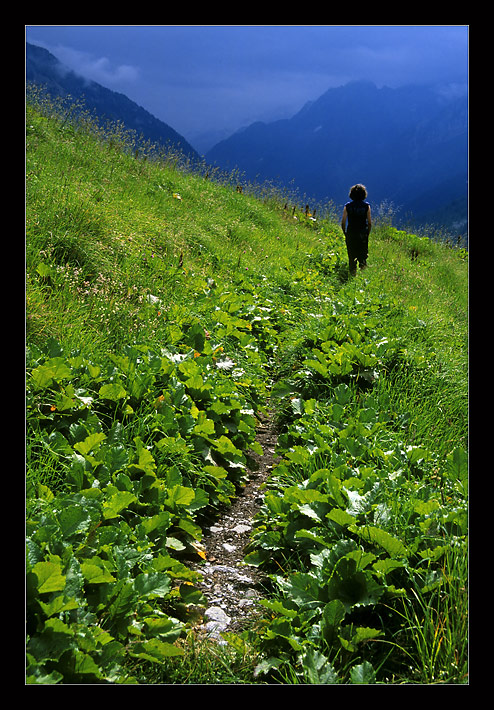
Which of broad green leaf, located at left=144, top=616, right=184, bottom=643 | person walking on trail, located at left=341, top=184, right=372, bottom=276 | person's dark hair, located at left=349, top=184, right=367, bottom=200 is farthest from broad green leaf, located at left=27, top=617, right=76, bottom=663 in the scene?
person's dark hair, located at left=349, top=184, right=367, bottom=200

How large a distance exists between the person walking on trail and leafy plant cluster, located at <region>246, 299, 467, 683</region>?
7.22m

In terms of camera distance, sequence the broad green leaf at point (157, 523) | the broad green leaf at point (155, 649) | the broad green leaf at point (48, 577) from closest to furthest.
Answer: the broad green leaf at point (48, 577) < the broad green leaf at point (155, 649) < the broad green leaf at point (157, 523)

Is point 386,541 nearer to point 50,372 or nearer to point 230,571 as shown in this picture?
point 230,571

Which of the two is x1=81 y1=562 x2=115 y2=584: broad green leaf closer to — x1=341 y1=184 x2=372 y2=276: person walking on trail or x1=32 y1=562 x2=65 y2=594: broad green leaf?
x1=32 y1=562 x2=65 y2=594: broad green leaf

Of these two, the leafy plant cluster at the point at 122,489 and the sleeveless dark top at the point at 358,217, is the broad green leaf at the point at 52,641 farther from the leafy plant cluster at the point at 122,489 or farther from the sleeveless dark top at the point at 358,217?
the sleeveless dark top at the point at 358,217

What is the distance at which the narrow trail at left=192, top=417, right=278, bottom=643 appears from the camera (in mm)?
2463

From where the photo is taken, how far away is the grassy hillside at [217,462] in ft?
6.51

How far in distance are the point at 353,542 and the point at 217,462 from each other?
5.26ft

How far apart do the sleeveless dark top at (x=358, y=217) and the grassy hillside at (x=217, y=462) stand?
3163mm

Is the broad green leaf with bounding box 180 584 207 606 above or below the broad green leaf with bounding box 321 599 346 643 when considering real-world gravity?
below

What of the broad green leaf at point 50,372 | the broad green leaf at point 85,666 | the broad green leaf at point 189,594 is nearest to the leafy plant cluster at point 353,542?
the broad green leaf at point 189,594

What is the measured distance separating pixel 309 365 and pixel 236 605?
2.57 m
